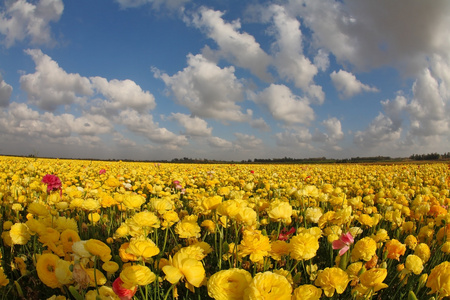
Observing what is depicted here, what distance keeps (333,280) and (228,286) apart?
0.70m

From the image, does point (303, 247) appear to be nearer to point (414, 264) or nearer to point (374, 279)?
point (374, 279)

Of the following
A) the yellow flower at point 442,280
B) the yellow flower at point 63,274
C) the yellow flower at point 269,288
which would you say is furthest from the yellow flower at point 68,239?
the yellow flower at point 442,280

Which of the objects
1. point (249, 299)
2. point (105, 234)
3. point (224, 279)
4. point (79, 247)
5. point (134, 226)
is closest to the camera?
point (249, 299)

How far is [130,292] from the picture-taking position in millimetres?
1082

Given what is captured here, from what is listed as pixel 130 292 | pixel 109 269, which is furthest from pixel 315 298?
pixel 109 269

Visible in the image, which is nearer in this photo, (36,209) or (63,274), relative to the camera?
(63,274)

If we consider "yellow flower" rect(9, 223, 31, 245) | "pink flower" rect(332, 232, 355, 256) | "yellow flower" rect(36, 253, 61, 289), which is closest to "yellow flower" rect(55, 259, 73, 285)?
"yellow flower" rect(36, 253, 61, 289)

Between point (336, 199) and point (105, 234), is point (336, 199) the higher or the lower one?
the higher one

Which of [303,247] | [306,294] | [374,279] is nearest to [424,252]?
[374,279]

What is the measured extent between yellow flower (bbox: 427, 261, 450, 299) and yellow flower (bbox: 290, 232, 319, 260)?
610 millimetres

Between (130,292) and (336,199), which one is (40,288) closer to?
(130,292)

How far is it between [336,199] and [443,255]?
3.49ft

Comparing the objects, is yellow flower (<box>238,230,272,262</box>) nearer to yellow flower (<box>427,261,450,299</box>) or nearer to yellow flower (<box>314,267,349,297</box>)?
yellow flower (<box>314,267,349,297</box>)

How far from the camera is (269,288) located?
3.01 feet
